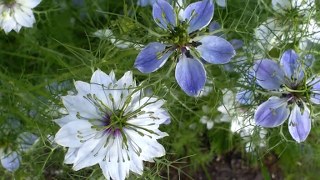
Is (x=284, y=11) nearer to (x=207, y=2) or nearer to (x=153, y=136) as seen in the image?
(x=207, y=2)

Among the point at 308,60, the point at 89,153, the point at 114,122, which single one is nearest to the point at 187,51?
the point at 114,122

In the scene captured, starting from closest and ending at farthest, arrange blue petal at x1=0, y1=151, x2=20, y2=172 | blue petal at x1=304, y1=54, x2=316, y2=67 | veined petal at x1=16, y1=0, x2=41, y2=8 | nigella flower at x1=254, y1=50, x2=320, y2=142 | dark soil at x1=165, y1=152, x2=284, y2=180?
nigella flower at x1=254, y1=50, x2=320, y2=142 < blue petal at x1=304, y1=54, x2=316, y2=67 < veined petal at x1=16, y1=0, x2=41, y2=8 < blue petal at x1=0, y1=151, x2=20, y2=172 < dark soil at x1=165, y1=152, x2=284, y2=180

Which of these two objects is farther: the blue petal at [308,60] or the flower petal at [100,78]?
the blue petal at [308,60]

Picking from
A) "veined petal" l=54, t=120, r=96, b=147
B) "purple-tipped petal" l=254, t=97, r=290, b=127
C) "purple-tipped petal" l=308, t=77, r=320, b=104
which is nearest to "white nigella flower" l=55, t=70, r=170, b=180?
"veined petal" l=54, t=120, r=96, b=147

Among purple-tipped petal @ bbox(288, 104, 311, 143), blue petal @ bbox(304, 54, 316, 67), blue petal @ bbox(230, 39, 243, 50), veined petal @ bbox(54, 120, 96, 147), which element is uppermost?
blue petal @ bbox(230, 39, 243, 50)

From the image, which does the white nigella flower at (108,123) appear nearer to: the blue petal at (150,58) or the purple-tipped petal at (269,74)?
the blue petal at (150,58)

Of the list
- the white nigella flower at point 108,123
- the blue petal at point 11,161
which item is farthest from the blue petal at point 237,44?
the blue petal at point 11,161

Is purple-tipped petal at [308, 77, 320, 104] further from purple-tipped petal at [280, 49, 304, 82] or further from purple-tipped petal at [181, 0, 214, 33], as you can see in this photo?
purple-tipped petal at [181, 0, 214, 33]
